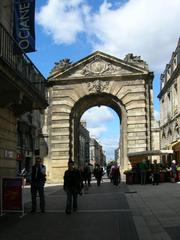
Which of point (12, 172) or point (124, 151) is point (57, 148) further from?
point (12, 172)

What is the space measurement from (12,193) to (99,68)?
2905cm

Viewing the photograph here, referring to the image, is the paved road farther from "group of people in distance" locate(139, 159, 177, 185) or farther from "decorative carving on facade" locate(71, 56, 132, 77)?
"decorative carving on facade" locate(71, 56, 132, 77)

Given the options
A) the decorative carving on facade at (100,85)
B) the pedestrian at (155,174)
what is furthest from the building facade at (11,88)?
the decorative carving on facade at (100,85)

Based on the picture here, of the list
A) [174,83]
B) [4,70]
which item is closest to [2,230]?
[4,70]

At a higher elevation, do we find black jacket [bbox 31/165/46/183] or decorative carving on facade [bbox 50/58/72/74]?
decorative carving on facade [bbox 50/58/72/74]

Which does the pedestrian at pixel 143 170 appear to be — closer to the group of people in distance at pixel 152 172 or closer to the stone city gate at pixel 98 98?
the group of people in distance at pixel 152 172

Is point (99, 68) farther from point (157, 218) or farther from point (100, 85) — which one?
point (157, 218)

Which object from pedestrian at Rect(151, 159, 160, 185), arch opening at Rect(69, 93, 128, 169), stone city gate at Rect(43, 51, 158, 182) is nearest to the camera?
pedestrian at Rect(151, 159, 160, 185)

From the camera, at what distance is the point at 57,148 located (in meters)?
41.7

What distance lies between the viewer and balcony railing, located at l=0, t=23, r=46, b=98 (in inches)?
489

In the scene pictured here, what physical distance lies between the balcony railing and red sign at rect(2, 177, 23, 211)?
3.11m

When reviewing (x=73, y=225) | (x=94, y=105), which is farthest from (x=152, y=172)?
(x=73, y=225)

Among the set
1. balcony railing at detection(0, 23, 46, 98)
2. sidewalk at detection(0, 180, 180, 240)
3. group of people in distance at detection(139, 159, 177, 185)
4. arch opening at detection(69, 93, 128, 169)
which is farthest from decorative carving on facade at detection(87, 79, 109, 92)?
sidewalk at detection(0, 180, 180, 240)

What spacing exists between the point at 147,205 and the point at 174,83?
2471 cm
